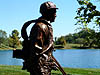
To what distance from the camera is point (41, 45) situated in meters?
3.89

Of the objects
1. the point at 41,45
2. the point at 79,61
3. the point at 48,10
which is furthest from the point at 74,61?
the point at 41,45

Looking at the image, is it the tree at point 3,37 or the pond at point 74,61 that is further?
the tree at point 3,37

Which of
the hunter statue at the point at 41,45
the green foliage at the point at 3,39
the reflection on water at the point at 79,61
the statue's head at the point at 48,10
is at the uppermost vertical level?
the green foliage at the point at 3,39

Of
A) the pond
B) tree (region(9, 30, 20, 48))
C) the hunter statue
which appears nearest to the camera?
the hunter statue

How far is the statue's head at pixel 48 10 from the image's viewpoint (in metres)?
4.10

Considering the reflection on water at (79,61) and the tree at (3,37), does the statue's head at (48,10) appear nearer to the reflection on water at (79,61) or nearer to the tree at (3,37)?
the reflection on water at (79,61)

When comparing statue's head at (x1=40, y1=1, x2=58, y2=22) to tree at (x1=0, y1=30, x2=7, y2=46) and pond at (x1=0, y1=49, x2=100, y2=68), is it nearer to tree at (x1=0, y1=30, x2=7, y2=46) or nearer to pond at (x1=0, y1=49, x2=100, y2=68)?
pond at (x1=0, y1=49, x2=100, y2=68)

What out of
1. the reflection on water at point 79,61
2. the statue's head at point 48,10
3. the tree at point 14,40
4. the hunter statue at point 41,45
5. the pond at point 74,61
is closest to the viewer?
the hunter statue at point 41,45

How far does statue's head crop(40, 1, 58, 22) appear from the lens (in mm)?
4102

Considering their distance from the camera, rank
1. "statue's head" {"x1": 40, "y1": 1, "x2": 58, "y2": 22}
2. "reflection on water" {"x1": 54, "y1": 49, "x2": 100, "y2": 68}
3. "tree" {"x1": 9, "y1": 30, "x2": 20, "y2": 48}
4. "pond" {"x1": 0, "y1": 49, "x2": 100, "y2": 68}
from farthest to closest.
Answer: "tree" {"x1": 9, "y1": 30, "x2": 20, "y2": 48} < "pond" {"x1": 0, "y1": 49, "x2": 100, "y2": 68} < "reflection on water" {"x1": 54, "y1": 49, "x2": 100, "y2": 68} < "statue's head" {"x1": 40, "y1": 1, "x2": 58, "y2": 22}

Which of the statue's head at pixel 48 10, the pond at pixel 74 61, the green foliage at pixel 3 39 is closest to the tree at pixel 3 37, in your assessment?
the green foliage at pixel 3 39

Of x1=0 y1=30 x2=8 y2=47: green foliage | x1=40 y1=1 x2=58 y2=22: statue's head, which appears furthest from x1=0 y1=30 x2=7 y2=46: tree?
x1=40 y1=1 x2=58 y2=22: statue's head

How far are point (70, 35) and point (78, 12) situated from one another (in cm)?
15387

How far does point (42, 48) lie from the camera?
3.90 m
